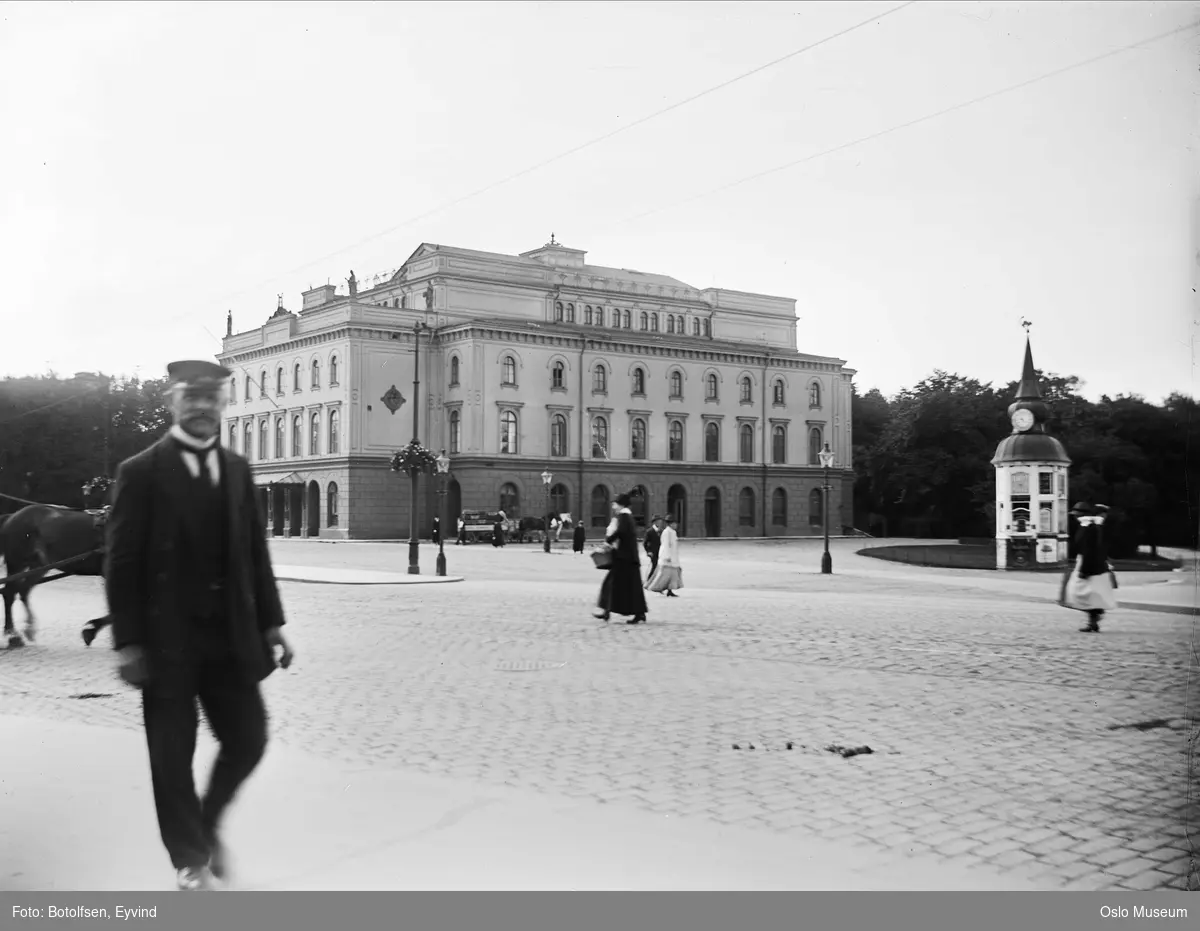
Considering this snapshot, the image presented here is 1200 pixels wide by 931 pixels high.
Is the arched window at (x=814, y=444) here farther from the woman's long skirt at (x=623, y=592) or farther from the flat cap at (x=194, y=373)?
the flat cap at (x=194, y=373)

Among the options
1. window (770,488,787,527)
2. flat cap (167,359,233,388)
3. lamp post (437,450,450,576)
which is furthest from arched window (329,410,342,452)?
window (770,488,787,527)

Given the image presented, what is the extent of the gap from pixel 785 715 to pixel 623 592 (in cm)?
789

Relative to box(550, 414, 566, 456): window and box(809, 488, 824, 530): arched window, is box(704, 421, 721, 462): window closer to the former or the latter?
box(809, 488, 824, 530): arched window

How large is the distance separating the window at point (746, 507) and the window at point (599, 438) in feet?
32.9

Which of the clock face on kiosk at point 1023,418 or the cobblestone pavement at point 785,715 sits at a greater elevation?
the clock face on kiosk at point 1023,418

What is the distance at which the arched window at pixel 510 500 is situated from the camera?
60.0 meters

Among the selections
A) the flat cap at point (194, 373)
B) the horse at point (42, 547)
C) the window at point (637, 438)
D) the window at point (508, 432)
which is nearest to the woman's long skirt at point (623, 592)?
the horse at point (42, 547)

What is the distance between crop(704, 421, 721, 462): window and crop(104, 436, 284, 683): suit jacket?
63.2 m

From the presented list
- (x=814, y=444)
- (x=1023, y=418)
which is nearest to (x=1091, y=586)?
(x=1023, y=418)

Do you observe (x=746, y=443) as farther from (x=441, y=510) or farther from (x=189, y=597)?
(x=189, y=597)

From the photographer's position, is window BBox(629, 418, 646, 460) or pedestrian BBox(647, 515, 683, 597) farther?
window BBox(629, 418, 646, 460)

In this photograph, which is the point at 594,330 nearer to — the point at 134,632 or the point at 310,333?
the point at 310,333

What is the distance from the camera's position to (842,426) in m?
40.1

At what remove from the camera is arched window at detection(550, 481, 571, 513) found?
62094 mm
